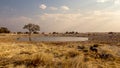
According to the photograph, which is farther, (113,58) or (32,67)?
(113,58)

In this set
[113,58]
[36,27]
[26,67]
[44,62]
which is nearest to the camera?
[26,67]

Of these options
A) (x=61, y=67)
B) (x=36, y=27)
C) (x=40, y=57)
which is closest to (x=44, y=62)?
(x=40, y=57)

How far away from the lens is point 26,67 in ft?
39.8

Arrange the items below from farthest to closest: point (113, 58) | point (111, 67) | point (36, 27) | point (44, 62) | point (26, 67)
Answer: point (36, 27) → point (113, 58) → point (111, 67) → point (44, 62) → point (26, 67)

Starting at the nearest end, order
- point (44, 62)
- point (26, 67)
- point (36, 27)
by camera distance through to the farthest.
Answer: point (26, 67) → point (44, 62) → point (36, 27)

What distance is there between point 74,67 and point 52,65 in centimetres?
163

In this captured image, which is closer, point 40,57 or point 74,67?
point 74,67

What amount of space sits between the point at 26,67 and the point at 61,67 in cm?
218

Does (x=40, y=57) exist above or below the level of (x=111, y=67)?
above

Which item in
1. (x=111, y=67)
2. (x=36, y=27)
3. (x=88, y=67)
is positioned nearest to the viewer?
(x=88, y=67)

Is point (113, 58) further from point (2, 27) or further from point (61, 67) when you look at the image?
point (2, 27)

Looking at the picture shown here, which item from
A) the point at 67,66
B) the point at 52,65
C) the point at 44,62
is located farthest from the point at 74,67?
the point at 44,62

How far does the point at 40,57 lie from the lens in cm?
1357

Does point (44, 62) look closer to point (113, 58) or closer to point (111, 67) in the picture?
point (111, 67)
